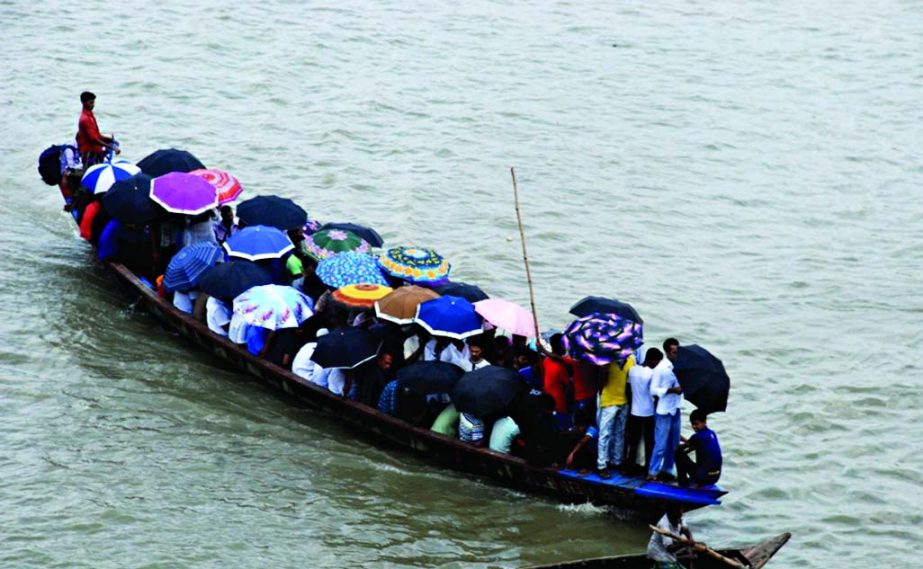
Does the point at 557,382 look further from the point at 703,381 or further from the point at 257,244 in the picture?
the point at 257,244

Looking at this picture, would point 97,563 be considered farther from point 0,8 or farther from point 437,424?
point 0,8

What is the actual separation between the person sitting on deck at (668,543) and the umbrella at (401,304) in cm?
309

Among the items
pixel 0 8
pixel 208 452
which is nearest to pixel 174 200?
pixel 208 452

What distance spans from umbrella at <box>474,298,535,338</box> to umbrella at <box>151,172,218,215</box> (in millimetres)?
3492

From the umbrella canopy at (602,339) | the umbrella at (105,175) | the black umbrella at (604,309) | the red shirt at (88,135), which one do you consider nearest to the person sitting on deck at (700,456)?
the umbrella canopy at (602,339)

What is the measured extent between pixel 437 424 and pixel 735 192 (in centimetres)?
905

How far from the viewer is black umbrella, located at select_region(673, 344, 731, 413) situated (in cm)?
1163

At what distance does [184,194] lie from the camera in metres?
15.1

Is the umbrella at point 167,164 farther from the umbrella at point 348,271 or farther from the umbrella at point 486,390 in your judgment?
the umbrella at point 486,390

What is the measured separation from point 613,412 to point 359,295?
2.74 meters

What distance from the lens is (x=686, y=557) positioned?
11070mm

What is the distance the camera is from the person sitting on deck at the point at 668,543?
11.1 meters

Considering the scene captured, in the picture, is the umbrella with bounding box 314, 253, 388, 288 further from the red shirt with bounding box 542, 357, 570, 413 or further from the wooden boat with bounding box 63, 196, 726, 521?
the red shirt with bounding box 542, 357, 570, 413

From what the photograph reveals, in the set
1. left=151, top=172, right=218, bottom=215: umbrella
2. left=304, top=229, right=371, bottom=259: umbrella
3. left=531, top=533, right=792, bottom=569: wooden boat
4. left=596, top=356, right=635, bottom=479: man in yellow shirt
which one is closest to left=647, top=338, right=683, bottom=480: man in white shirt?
left=596, top=356, right=635, bottom=479: man in yellow shirt
